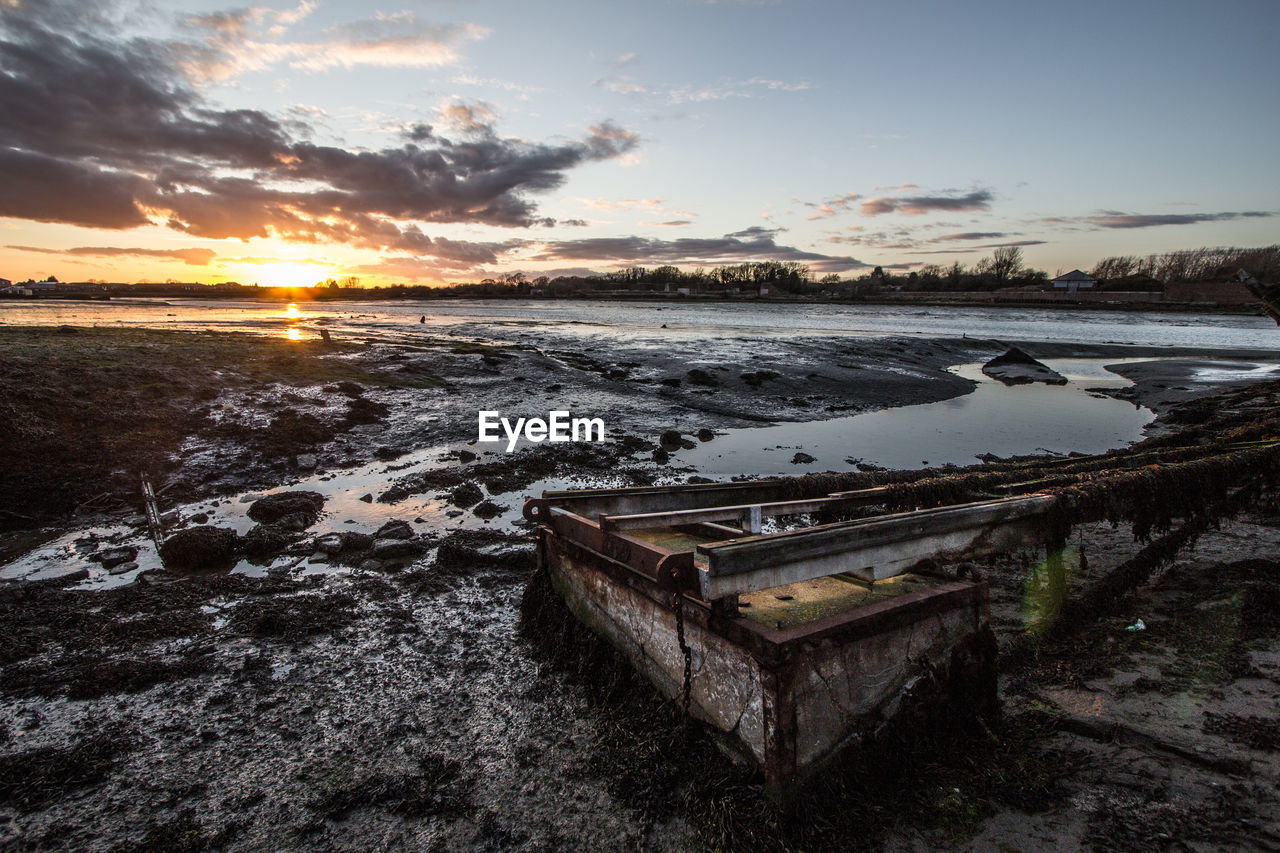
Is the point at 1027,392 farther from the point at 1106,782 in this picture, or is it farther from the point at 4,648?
the point at 4,648

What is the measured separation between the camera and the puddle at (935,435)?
9.70 metres

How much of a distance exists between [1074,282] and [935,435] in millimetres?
157402

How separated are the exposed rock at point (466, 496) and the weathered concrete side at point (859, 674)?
539cm

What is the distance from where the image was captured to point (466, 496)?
24.1 ft

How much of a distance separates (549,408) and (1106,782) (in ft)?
39.6

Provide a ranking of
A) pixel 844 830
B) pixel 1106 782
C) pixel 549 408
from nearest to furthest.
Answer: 1. pixel 844 830
2. pixel 1106 782
3. pixel 549 408

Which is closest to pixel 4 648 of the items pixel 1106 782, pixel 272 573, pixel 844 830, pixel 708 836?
pixel 272 573

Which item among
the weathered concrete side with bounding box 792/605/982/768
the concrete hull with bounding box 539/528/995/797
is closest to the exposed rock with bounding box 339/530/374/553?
the concrete hull with bounding box 539/528/995/797

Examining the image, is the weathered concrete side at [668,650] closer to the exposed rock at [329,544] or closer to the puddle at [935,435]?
the exposed rock at [329,544]

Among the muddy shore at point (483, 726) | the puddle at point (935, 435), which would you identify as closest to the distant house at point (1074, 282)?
the puddle at point (935, 435)

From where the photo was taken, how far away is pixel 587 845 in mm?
2564

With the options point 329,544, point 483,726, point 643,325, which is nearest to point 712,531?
point 483,726

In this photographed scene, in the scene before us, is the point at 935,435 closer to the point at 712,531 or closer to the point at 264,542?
the point at 712,531

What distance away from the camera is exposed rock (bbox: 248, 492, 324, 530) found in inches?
255
